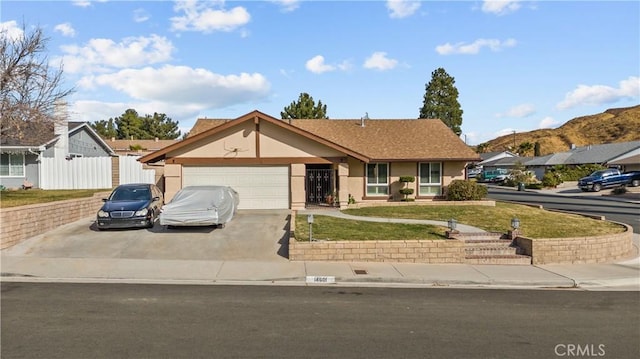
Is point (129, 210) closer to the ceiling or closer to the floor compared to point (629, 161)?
closer to the floor

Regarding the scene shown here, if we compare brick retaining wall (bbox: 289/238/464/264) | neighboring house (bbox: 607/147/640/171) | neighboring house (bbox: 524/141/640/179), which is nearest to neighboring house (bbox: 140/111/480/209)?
brick retaining wall (bbox: 289/238/464/264)

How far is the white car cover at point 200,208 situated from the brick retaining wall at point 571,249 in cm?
972

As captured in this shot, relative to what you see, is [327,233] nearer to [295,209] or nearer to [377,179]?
[295,209]

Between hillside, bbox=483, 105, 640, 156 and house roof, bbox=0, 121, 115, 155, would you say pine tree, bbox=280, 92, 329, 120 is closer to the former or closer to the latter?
house roof, bbox=0, 121, 115, 155

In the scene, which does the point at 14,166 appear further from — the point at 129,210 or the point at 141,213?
the point at 141,213

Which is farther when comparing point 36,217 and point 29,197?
point 29,197

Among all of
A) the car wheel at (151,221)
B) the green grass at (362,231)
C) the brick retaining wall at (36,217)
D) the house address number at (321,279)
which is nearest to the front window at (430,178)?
the green grass at (362,231)

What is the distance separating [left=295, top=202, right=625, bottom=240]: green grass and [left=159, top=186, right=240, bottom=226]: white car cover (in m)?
2.61

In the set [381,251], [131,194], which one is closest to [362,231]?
[381,251]

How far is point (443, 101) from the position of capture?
163ft

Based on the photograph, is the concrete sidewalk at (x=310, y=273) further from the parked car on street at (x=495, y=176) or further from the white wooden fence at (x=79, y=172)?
the parked car on street at (x=495, y=176)

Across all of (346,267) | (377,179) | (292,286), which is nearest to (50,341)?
(292,286)

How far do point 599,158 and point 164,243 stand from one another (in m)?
55.7

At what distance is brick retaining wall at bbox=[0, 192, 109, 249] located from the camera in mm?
13078
